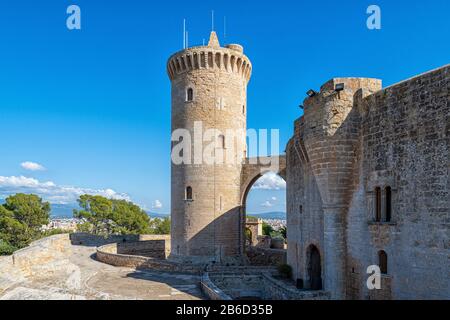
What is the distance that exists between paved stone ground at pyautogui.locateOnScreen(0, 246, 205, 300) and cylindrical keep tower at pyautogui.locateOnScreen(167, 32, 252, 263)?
3269 mm

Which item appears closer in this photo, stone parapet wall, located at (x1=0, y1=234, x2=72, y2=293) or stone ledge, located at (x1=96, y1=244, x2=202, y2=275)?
stone parapet wall, located at (x1=0, y1=234, x2=72, y2=293)

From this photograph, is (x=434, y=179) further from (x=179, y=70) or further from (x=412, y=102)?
(x=179, y=70)

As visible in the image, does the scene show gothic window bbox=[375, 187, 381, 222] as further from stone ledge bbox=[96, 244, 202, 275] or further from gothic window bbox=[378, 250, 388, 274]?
stone ledge bbox=[96, 244, 202, 275]

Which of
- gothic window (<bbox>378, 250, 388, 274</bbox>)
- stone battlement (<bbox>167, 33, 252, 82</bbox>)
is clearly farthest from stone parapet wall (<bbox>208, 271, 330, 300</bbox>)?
stone battlement (<bbox>167, 33, 252, 82</bbox>)

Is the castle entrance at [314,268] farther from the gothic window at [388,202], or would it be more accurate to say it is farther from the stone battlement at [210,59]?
the stone battlement at [210,59]

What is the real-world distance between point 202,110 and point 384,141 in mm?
13083

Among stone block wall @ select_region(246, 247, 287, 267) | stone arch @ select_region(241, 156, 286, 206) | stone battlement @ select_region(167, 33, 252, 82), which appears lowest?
stone block wall @ select_region(246, 247, 287, 267)

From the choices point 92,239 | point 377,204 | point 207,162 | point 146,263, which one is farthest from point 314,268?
point 92,239

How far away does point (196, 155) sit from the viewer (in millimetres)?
21547

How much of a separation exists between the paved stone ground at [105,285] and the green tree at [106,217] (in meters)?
21.3

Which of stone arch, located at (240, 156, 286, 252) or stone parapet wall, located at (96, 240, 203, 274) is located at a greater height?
stone arch, located at (240, 156, 286, 252)

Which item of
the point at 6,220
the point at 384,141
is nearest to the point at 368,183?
the point at 384,141

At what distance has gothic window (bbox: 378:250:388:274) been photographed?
10.4m

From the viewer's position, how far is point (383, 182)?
34.3 feet
